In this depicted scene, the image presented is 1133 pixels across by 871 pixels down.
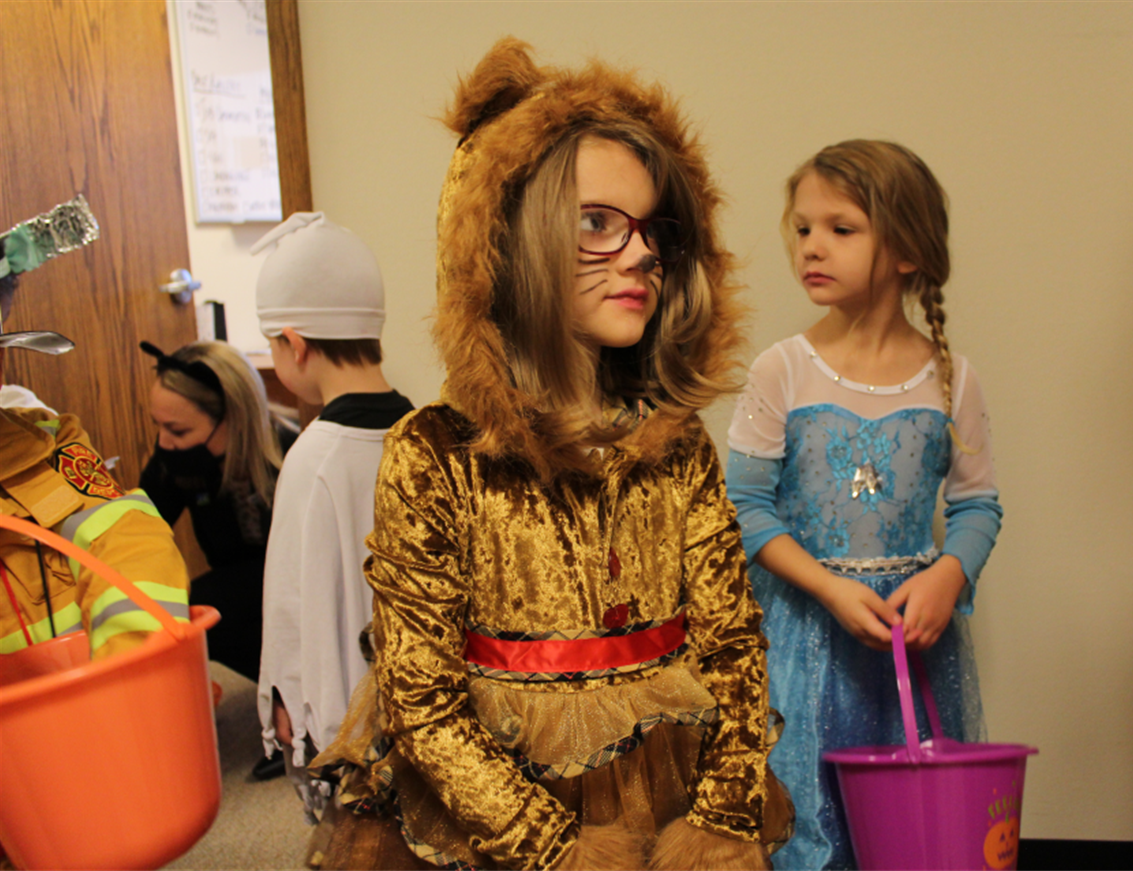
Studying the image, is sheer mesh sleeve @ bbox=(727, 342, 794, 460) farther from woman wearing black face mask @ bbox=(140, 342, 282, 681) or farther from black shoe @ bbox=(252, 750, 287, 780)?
black shoe @ bbox=(252, 750, 287, 780)

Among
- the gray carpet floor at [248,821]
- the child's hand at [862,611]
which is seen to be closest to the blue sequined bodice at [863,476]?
the child's hand at [862,611]

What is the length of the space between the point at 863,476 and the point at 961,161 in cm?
72

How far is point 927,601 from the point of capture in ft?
4.18

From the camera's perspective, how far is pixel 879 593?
1.34 metres

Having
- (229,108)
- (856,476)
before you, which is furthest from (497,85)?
(229,108)

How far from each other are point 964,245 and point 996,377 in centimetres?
28

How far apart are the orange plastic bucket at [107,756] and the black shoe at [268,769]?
1735mm

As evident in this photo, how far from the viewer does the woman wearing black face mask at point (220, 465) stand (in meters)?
2.24

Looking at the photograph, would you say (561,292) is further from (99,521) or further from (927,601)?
(927,601)

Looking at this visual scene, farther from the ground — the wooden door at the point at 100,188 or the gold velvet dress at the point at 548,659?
the wooden door at the point at 100,188

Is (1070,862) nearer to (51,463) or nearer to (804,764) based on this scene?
(804,764)

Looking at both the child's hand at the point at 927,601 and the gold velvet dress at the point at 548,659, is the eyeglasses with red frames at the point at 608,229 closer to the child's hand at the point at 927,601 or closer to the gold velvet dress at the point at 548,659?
the gold velvet dress at the point at 548,659

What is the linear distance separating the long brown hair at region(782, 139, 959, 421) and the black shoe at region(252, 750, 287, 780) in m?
1.99

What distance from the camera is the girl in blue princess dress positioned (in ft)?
4.28
